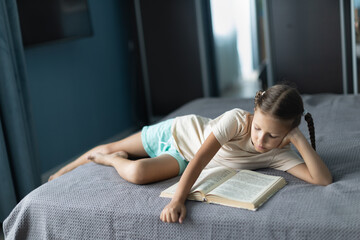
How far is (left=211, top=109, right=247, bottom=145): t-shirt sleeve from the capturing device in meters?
1.70

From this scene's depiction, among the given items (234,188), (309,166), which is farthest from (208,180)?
(309,166)

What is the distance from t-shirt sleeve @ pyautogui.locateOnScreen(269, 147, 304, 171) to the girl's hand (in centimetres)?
48

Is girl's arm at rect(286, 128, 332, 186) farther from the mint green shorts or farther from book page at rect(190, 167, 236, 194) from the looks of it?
the mint green shorts

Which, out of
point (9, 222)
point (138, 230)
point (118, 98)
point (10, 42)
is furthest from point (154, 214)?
point (118, 98)

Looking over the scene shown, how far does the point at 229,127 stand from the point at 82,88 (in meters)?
2.23

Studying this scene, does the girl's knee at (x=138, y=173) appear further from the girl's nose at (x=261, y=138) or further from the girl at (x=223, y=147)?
the girl's nose at (x=261, y=138)

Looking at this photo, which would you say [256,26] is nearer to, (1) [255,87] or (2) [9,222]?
(1) [255,87]

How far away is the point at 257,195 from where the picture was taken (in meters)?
1.56

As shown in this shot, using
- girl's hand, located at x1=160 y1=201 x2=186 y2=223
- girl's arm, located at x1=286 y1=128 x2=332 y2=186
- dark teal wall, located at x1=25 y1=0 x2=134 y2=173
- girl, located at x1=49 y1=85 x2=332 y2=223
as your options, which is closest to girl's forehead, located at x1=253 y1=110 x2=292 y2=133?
girl, located at x1=49 y1=85 x2=332 y2=223

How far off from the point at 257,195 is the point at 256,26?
283 cm

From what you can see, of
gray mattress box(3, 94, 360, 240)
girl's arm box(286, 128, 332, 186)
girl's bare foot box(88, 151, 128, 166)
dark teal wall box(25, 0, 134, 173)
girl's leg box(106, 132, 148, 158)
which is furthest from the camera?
dark teal wall box(25, 0, 134, 173)

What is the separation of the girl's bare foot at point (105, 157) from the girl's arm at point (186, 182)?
47cm

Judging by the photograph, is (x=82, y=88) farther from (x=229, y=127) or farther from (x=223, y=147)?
(x=229, y=127)

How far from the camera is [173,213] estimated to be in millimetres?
1524
